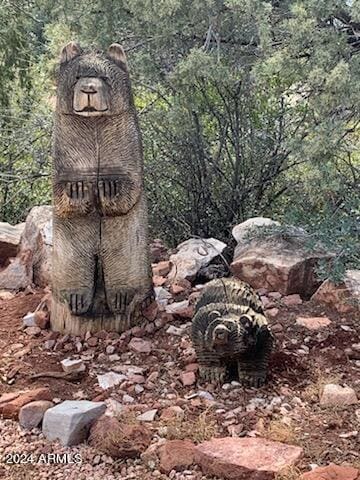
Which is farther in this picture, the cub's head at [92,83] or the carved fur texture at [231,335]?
the cub's head at [92,83]

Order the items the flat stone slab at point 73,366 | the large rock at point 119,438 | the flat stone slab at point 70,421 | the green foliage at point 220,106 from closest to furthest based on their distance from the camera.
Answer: the large rock at point 119,438
the flat stone slab at point 70,421
the flat stone slab at point 73,366
the green foliage at point 220,106

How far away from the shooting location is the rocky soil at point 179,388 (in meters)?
3.41

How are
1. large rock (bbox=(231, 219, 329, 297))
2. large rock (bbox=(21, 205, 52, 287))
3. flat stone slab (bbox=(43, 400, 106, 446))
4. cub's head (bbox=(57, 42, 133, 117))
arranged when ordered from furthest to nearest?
large rock (bbox=(21, 205, 52, 287)) → large rock (bbox=(231, 219, 329, 297)) → cub's head (bbox=(57, 42, 133, 117)) → flat stone slab (bbox=(43, 400, 106, 446))

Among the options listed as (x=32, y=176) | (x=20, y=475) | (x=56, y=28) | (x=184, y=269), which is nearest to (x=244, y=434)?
(x=20, y=475)

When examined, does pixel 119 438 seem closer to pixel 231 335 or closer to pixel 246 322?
pixel 231 335

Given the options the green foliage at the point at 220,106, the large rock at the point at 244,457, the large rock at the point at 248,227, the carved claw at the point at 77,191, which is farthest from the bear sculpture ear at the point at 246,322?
the large rock at the point at 248,227

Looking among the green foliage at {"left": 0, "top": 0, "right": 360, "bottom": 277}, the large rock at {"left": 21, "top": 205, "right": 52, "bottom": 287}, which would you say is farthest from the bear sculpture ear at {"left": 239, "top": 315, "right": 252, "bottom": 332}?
the large rock at {"left": 21, "top": 205, "right": 52, "bottom": 287}

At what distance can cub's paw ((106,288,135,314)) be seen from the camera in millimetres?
4730

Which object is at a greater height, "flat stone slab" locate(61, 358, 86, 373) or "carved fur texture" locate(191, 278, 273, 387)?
"carved fur texture" locate(191, 278, 273, 387)

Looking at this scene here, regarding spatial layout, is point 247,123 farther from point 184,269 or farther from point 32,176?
point 32,176

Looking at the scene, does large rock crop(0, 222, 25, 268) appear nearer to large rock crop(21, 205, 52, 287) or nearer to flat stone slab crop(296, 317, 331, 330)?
large rock crop(21, 205, 52, 287)

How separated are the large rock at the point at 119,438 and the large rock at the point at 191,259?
7.34ft

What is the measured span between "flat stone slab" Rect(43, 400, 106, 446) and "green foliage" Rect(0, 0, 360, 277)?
197 cm

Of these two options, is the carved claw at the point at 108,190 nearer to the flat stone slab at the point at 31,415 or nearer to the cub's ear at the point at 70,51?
the cub's ear at the point at 70,51
